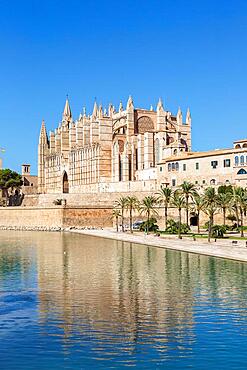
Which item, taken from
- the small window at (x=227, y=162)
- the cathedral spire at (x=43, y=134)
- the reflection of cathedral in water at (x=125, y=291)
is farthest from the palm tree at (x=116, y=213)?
the cathedral spire at (x=43, y=134)

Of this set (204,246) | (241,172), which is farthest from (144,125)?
(204,246)

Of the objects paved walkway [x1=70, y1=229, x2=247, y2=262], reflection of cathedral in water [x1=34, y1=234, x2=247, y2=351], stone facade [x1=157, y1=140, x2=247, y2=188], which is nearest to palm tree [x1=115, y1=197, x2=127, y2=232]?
stone facade [x1=157, y1=140, x2=247, y2=188]

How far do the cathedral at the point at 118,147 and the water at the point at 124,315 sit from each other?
39.7 metres

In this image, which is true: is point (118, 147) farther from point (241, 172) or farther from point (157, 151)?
point (241, 172)

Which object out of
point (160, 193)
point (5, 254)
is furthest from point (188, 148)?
point (5, 254)

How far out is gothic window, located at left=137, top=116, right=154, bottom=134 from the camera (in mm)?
81500

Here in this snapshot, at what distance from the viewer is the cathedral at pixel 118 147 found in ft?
235

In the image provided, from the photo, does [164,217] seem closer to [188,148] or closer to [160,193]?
[160,193]

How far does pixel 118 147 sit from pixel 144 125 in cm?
732

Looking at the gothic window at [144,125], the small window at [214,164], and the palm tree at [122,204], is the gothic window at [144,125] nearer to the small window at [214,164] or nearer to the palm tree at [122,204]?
the palm tree at [122,204]

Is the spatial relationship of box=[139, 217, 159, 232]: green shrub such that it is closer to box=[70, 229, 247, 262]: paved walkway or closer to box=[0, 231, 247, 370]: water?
box=[70, 229, 247, 262]: paved walkway

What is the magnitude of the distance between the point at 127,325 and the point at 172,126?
208 ft

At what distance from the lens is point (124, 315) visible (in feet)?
56.9

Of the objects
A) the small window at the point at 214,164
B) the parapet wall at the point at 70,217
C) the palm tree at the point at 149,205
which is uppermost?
the small window at the point at 214,164
